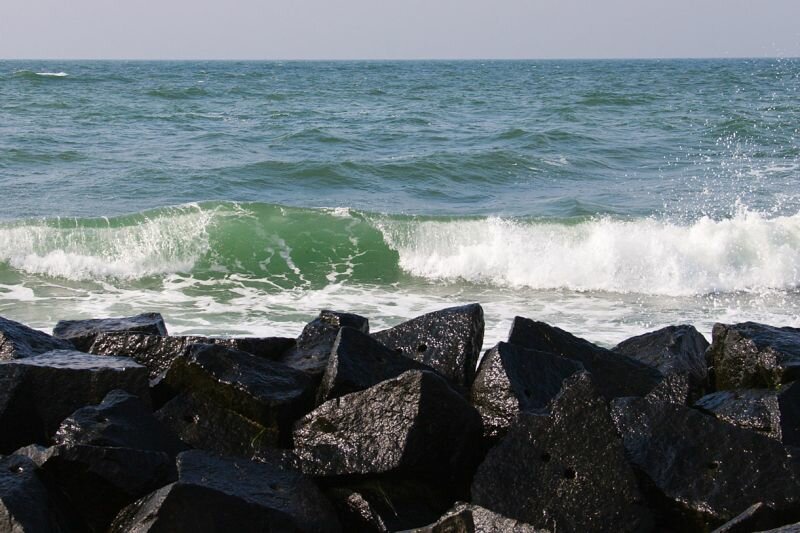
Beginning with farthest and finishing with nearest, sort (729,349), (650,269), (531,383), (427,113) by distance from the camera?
(427,113) < (650,269) < (729,349) < (531,383)

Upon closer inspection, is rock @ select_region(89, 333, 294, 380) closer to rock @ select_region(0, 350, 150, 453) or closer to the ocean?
rock @ select_region(0, 350, 150, 453)

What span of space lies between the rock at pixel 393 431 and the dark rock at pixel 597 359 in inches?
40.1

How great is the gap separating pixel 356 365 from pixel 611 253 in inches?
344

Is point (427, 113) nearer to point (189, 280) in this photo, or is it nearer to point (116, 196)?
point (116, 196)

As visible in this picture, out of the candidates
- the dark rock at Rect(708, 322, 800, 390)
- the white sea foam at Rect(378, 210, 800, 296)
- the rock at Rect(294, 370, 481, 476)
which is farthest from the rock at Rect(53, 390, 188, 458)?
the white sea foam at Rect(378, 210, 800, 296)

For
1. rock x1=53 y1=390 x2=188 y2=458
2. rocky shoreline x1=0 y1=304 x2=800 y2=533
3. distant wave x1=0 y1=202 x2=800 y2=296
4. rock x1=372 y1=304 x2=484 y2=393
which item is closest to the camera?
rocky shoreline x1=0 y1=304 x2=800 y2=533

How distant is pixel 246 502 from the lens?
11.7ft

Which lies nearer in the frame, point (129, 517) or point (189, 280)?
point (129, 517)

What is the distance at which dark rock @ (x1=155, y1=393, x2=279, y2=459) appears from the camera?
425 centimetres

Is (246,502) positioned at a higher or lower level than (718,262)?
higher

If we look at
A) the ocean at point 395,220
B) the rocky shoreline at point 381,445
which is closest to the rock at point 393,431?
the rocky shoreline at point 381,445

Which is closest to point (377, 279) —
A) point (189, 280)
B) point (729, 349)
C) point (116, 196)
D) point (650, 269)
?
point (189, 280)

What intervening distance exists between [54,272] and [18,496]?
31.3 ft

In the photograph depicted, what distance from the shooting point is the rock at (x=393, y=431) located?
3.98 metres
